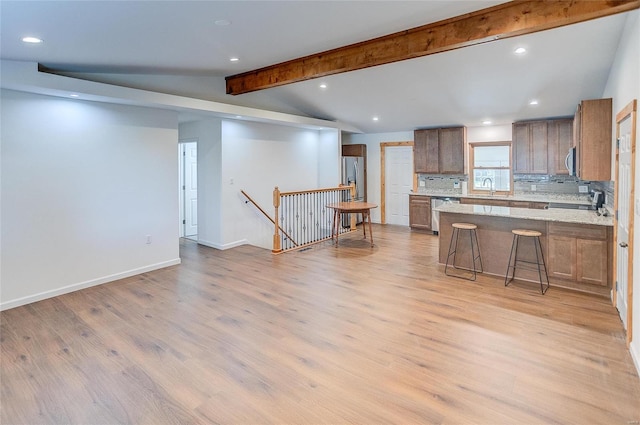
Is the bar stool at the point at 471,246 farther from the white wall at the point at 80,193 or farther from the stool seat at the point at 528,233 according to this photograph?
the white wall at the point at 80,193

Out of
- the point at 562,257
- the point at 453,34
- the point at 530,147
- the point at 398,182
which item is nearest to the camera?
the point at 453,34

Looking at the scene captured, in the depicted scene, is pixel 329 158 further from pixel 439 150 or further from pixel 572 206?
pixel 572 206

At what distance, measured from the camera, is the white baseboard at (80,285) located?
12.9 ft

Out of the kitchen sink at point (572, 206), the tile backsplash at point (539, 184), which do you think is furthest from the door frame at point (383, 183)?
the kitchen sink at point (572, 206)

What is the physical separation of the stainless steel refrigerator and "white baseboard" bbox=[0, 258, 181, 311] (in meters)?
4.40

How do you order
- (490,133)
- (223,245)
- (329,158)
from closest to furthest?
1. (223,245)
2. (490,133)
3. (329,158)

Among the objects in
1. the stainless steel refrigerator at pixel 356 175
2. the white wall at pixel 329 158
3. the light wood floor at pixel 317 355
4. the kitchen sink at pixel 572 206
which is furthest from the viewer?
the stainless steel refrigerator at pixel 356 175

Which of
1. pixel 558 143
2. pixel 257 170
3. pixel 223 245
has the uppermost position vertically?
pixel 558 143

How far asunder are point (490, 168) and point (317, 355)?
628 cm

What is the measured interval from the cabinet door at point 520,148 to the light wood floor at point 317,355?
310 cm

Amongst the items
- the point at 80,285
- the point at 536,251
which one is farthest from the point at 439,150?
the point at 80,285

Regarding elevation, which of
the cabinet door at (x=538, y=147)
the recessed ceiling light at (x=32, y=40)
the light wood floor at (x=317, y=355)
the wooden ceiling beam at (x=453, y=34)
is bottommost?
the light wood floor at (x=317, y=355)

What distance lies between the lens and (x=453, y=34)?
11.0 feet

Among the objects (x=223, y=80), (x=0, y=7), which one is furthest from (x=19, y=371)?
(x=223, y=80)
